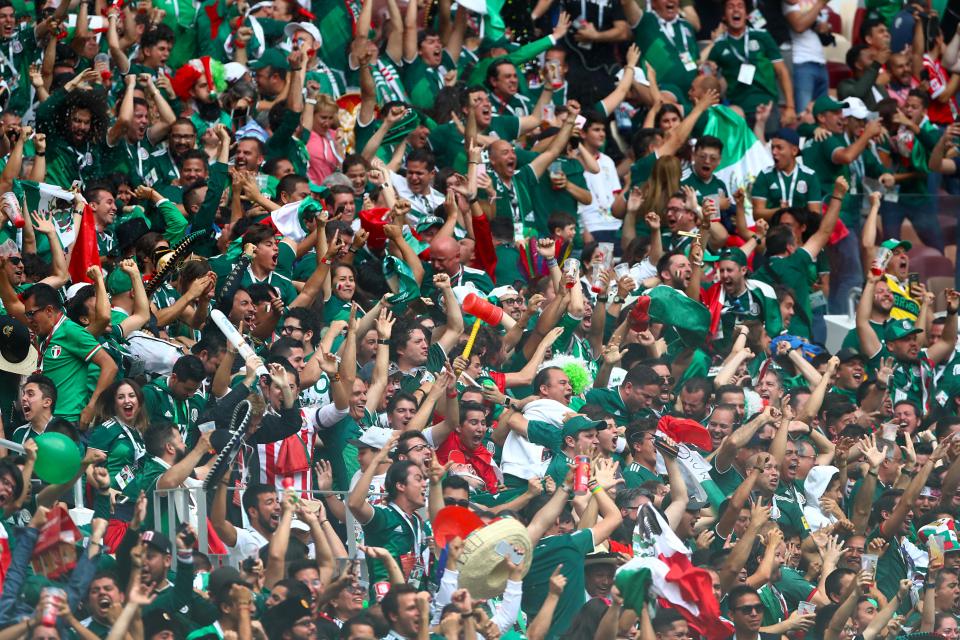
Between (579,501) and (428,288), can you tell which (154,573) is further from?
(428,288)

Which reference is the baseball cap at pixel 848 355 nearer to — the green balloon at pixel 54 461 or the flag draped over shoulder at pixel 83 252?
the flag draped over shoulder at pixel 83 252

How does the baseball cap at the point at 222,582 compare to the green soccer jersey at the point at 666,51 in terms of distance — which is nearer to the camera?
the baseball cap at the point at 222,582

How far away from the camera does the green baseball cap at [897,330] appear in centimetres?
1277

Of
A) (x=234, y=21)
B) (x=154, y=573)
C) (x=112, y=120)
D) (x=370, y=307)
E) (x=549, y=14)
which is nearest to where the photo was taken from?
(x=154, y=573)

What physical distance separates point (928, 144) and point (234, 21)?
5.26 m

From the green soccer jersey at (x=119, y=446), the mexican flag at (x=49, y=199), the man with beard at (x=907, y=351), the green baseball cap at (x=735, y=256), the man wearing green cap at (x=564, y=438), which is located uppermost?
the mexican flag at (x=49, y=199)

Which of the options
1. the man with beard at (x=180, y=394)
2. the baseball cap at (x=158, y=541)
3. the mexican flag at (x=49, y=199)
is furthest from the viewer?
the mexican flag at (x=49, y=199)

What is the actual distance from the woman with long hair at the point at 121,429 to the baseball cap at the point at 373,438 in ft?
→ 3.49

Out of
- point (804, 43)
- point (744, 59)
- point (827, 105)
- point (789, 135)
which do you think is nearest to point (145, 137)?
point (789, 135)

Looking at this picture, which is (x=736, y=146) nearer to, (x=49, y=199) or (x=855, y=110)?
(x=855, y=110)

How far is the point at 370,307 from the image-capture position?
1077 cm

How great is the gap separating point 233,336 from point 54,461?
5.11 ft

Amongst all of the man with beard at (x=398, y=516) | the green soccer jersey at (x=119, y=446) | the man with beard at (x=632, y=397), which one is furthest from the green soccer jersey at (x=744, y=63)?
the green soccer jersey at (x=119, y=446)

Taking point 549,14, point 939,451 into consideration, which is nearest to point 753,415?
point 939,451
